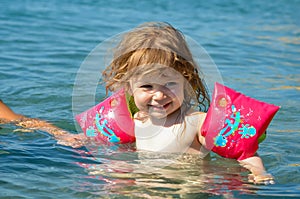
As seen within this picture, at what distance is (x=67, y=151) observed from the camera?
184 inches

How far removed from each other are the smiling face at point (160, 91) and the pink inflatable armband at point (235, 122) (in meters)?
0.28

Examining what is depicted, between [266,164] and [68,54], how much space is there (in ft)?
15.5

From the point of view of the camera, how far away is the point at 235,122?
14.0 feet

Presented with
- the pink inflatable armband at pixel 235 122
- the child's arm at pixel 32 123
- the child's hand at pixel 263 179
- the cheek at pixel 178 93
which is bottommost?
the child's hand at pixel 263 179

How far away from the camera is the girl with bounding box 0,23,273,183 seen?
396cm

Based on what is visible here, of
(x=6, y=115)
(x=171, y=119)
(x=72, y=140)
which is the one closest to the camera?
(x=171, y=119)

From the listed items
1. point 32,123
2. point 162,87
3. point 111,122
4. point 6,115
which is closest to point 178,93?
point 162,87

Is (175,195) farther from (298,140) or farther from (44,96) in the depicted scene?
(44,96)

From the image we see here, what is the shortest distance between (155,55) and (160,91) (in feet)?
0.75

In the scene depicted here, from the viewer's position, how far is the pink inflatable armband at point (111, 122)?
455cm

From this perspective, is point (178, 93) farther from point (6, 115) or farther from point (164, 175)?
point (6, 115)

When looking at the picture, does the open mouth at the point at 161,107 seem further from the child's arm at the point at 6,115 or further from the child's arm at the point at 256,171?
the child's arm at the point at 6,115

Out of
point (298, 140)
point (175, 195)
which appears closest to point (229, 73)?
point (298, 140)

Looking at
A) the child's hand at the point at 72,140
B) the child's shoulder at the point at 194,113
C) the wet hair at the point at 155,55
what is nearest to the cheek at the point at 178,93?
the wet hair at the point at 155,55
